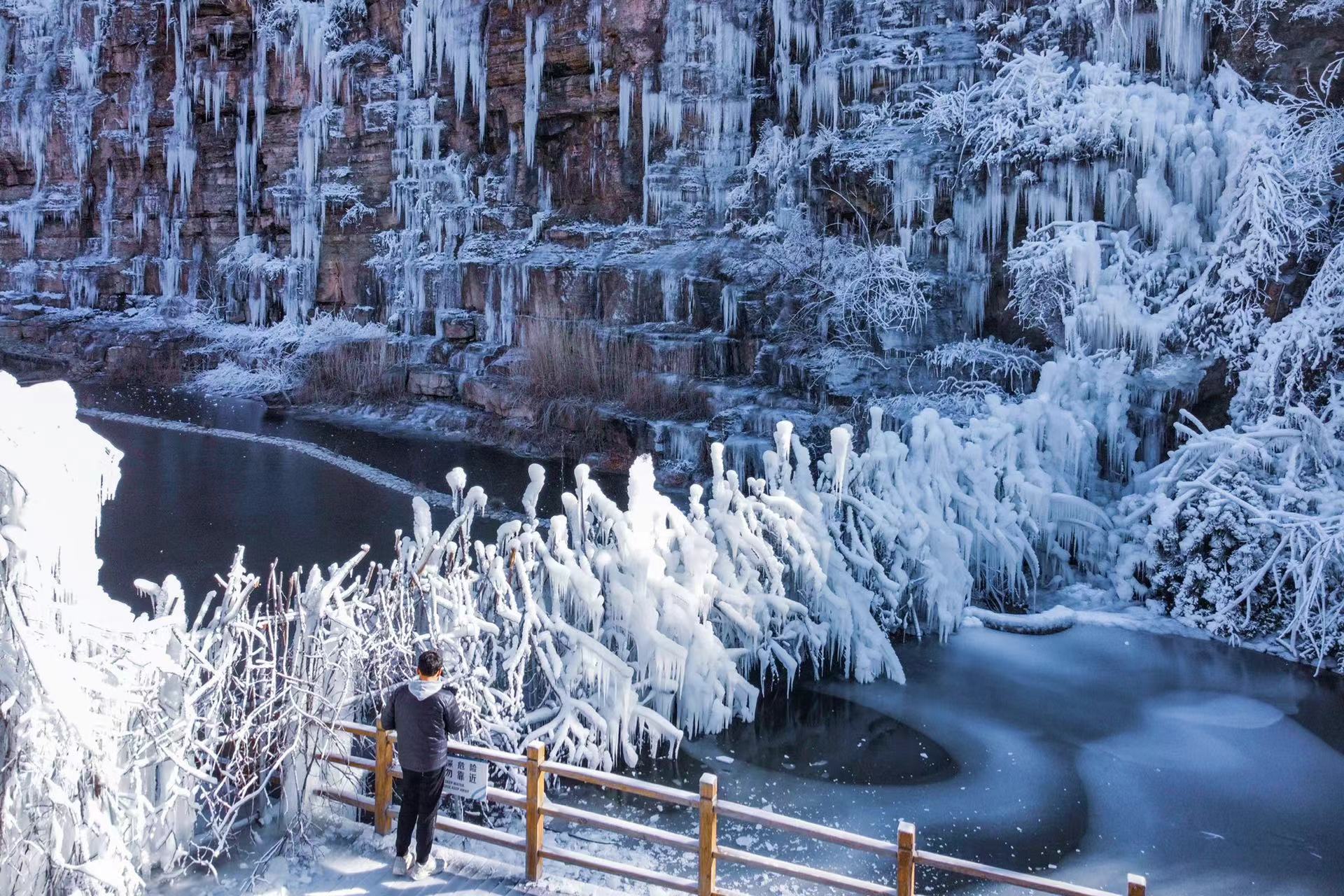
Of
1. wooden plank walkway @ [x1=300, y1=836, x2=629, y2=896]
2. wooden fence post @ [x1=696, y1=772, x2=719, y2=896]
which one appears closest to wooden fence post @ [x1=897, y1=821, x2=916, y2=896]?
wooden fence post @ [x1=696, y1=772, x2=719, y2=896]

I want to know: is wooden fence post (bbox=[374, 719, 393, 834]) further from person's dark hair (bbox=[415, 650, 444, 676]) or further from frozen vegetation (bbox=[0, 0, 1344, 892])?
person's dark hair (bbox=[415, 650, 444, 676])

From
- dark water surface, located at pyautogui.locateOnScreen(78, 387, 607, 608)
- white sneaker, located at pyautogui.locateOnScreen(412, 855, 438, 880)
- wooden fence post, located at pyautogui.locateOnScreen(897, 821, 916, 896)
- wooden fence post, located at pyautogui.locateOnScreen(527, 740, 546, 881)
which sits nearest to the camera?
wooden fence post, located at pyautogui.locateOnScreen(897, 821, 916, 896)

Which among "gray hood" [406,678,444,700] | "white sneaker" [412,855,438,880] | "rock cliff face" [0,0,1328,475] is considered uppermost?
"rock cliff face" [0,0,1328,475]


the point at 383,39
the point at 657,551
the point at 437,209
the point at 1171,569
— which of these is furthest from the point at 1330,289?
the point at 383,39

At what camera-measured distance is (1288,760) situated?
8.93 metres

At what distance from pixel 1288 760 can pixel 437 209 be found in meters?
24.8

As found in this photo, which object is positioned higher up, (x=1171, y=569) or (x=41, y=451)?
(x=41, y=451)

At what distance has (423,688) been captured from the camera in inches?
211

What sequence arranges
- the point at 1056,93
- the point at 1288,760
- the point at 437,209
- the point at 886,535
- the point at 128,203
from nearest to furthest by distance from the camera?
1. the point at 1288,760
2. the point at 886,535
3. the point at 1056,93
4. the point at 437,209
5. the point at 128,203

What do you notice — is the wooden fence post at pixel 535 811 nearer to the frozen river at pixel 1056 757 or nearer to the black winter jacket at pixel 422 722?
the black winter jacket at pixel 422 722

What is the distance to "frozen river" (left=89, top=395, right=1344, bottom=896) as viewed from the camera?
7324mm

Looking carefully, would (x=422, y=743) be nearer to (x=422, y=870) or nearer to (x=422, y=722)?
(x=422, y=722)

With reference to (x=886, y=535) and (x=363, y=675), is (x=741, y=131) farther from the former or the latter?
(x=363, y=675)

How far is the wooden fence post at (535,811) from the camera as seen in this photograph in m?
5.65
